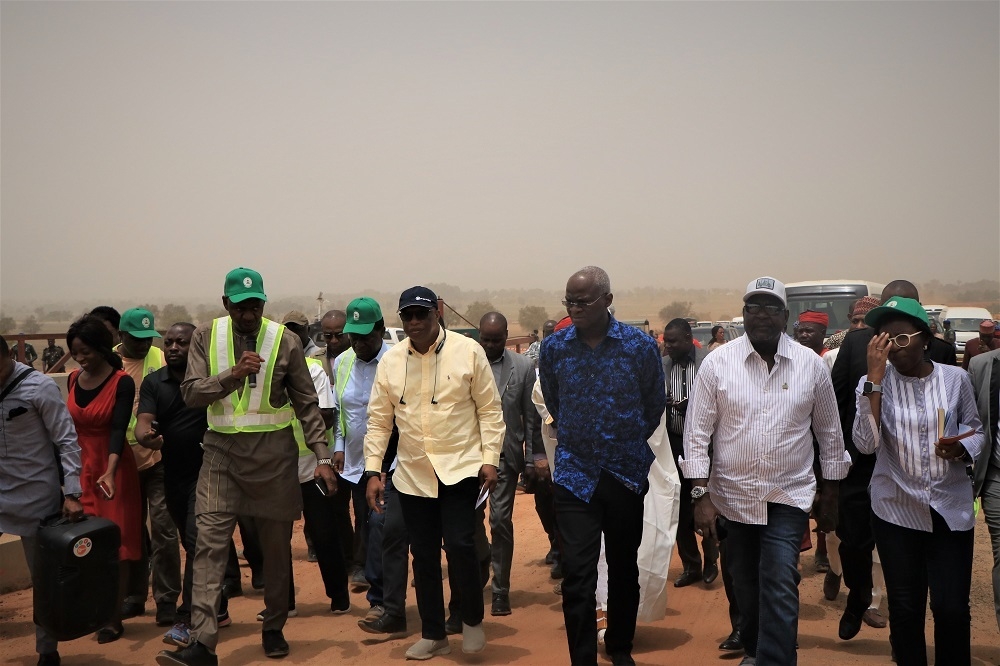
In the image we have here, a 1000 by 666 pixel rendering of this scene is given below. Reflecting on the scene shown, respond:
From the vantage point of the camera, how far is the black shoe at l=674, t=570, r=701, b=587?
782 centimetres

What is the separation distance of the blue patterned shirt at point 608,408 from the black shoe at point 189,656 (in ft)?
7.66

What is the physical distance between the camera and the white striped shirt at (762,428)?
4.87 meters

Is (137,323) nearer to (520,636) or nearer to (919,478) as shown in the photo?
(520,636)

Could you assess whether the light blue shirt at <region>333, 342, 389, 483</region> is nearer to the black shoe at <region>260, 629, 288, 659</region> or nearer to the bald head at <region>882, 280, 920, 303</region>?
the black shoe at <region>260, 629, 288, 659</region>

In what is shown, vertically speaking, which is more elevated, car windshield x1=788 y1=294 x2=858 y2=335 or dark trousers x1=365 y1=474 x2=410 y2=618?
car windshield x1=788 y1=294 x2=858 y2=335

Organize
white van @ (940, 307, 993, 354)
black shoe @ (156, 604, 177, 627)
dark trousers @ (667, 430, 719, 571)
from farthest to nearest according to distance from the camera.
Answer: white van @ (940, 307, 993, 354), dark trousers @ (667, 430, 719, 571), black shoe @ (156, 604, 177, 627)

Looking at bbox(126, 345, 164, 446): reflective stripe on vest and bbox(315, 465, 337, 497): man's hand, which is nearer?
bbox(315, 465, 337, 497): man's hand

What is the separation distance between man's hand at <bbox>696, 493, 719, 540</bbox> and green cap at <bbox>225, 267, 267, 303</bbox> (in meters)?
2.89

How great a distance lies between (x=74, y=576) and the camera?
5.79 meters

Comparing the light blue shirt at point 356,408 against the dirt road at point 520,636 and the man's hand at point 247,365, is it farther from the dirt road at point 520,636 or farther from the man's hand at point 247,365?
the man's hand at point 247,365

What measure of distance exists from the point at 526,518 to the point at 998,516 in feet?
22.4

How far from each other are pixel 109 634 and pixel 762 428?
4.75 metres

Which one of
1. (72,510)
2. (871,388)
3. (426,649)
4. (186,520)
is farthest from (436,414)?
(871,388)

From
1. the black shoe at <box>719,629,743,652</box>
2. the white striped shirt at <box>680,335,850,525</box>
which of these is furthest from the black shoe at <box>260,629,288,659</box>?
the white striped shirt at <box>680,335,850,525</box>
